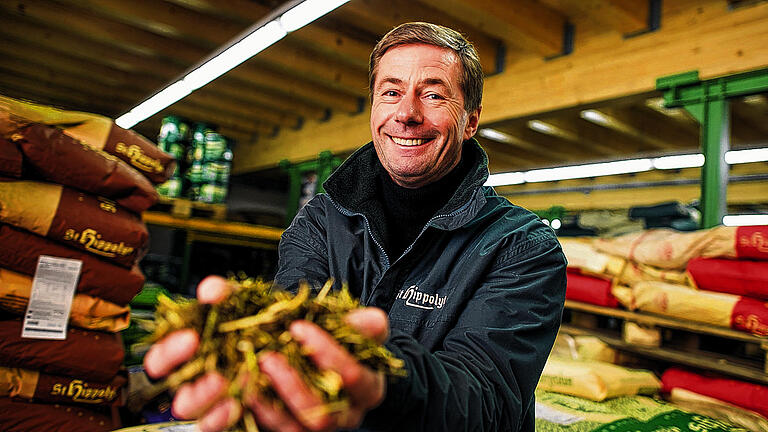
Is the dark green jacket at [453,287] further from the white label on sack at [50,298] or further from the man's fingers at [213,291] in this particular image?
the white label on sack at [50,298]

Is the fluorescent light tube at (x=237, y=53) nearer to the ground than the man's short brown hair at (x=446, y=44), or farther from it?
farther from it

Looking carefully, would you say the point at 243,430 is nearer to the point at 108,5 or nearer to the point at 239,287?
the point at 239,287

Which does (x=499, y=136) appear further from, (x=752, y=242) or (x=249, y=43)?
(x=752, y=242)

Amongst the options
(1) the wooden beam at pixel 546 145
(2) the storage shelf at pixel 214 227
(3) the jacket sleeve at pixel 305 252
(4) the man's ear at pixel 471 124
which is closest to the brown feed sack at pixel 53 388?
(3) the jacket sleeve at pixel 305 252

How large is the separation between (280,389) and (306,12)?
2.87 m

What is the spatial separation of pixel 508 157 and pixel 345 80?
2.75 metres

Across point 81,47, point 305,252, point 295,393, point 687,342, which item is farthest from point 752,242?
point 81,47

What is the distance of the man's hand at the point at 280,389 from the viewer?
0.48 metres

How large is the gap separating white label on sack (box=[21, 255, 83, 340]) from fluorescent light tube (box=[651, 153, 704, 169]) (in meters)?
5.17

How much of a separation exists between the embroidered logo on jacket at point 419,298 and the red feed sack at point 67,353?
147cm

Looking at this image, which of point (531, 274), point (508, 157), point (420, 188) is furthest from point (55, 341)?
point (508, 157)

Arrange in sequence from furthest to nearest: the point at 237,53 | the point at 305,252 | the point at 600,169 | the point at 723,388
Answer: the point at 600,169, the point at 237,53, the point at 723,388, the point at 305,252

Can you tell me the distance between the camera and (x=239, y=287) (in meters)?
0.62

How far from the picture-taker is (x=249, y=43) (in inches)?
139
